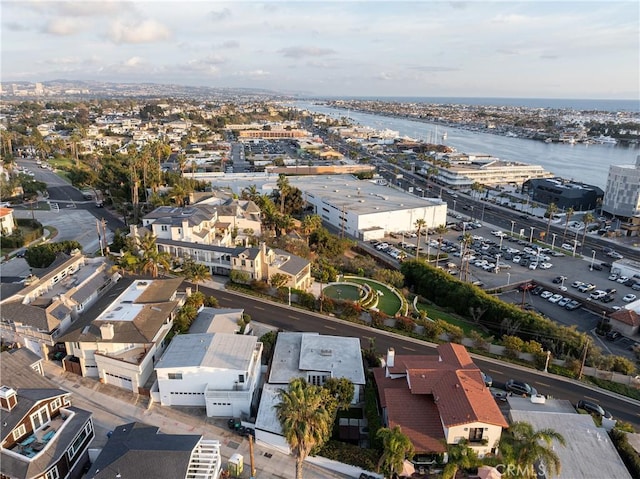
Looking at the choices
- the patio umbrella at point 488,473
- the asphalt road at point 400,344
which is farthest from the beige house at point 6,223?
the patio umbrella at point 488,473

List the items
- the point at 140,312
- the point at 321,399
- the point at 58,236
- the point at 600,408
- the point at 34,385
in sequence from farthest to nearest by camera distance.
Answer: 1. the point at 58,236
2. the point at 140,312
3. the point at 600,408
4. the point at 34,385
5. the point at 321,399

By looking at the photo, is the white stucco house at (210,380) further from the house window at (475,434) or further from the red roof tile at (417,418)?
the house window at (475,434)

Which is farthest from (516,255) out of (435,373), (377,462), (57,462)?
(57,462)

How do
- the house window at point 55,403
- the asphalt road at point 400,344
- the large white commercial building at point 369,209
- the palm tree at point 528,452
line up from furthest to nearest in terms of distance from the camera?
the large white commercial building at point 369,209
the asphalt road at point 400,344
the house window at point 55,403
the palm tree at point 528,452

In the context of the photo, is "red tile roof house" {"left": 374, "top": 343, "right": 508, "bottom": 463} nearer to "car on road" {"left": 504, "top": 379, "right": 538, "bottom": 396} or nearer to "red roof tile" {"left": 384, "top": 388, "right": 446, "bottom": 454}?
"red roof tile" {"left": 384, "top": 388, "right": 446, "bottom": 454}

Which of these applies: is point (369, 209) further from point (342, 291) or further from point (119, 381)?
point (119, 381)

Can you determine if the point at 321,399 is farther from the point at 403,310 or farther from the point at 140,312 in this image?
the point at 403,310

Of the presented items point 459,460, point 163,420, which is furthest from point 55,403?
point 459,460
